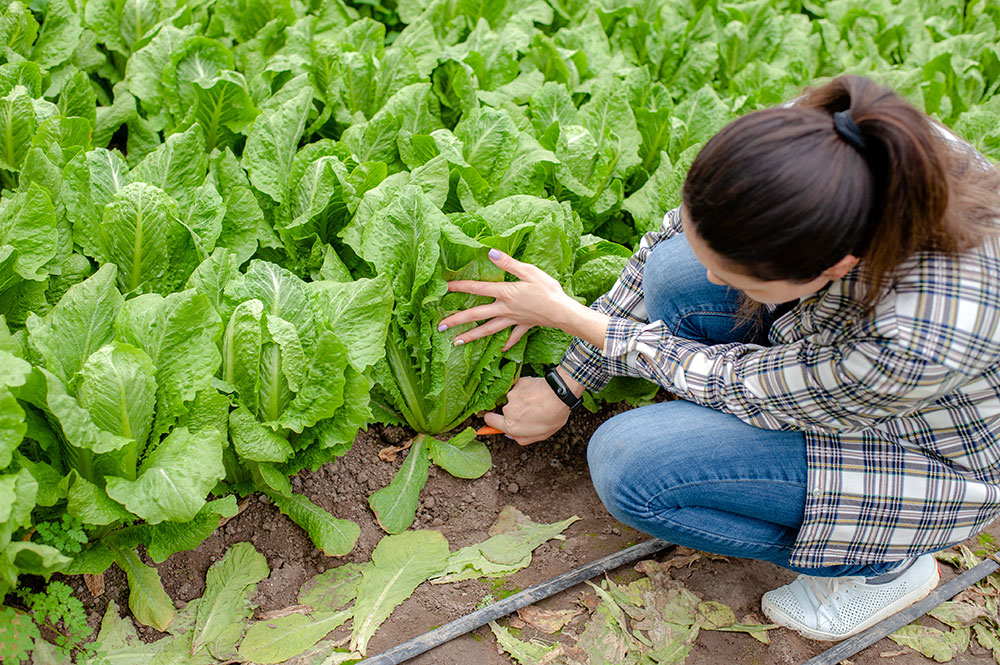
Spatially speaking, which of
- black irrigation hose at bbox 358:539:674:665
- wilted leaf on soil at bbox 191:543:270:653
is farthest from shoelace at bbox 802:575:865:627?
wilted leaf on soil at bbox 191:543:270:653

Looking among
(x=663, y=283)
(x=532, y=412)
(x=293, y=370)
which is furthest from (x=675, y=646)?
(x=293, y=370)

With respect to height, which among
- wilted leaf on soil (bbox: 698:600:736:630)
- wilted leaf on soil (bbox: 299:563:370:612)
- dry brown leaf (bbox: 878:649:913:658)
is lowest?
dry brown leaf (bbox: 878:649:913:658)

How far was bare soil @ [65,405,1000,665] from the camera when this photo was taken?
232cm

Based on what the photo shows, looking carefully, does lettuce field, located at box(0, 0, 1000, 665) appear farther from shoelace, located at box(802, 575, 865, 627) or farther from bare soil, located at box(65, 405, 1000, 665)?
shoelace, located at box(802, 575, 865, 627)

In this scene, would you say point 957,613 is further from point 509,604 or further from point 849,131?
point 849,131

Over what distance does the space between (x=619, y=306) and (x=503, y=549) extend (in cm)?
82

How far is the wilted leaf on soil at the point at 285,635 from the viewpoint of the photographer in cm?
216

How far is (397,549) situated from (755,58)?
3480 mm

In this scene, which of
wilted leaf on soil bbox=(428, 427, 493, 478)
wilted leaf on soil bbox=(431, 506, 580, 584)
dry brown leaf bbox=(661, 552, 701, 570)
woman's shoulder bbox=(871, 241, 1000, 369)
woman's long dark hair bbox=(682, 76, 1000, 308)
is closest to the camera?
woman's long dark hair bbox=(682, 76, 1000, 308)

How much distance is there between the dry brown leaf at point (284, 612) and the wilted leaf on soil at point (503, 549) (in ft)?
1.18

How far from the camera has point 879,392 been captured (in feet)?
5.97

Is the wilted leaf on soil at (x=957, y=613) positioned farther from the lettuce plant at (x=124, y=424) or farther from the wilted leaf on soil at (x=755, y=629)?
the lettuce plant at (x=124, y=424)

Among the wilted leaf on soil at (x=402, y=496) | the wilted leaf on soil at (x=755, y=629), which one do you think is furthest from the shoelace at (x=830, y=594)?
the wilted leaf on soil at (x=402, y=496)

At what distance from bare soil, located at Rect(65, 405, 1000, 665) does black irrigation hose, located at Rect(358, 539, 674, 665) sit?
0.04m
